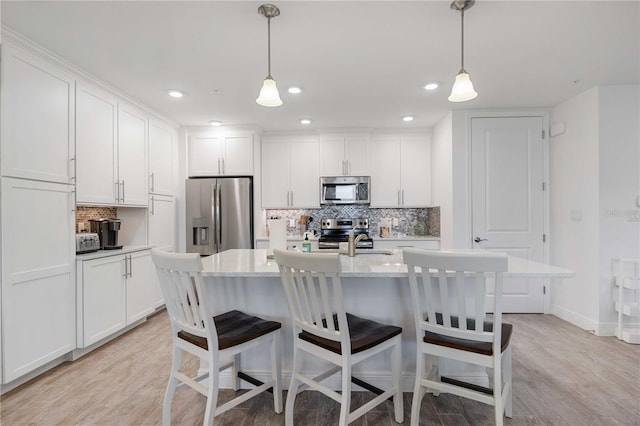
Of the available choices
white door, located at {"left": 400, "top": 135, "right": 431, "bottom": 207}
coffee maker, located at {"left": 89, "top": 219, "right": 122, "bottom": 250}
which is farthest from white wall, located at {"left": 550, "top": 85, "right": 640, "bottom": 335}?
coffee maker, located at {"left": 89, "top": 219, "right": 122, "bottom": 250}

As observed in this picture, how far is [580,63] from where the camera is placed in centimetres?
265

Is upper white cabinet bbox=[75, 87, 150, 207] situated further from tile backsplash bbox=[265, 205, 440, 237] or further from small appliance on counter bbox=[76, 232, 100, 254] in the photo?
tile backsplash bbox=[265, 205, 440, 237]

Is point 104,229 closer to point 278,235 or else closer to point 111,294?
point 111,294

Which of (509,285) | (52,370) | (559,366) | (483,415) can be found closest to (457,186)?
(509,285)

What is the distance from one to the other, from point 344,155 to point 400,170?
83 centimetres

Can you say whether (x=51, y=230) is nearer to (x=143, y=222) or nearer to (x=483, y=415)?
(x=143, y=222)

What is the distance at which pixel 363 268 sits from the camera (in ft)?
6.18

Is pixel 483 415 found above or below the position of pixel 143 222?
below

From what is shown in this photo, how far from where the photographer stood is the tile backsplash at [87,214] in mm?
3229

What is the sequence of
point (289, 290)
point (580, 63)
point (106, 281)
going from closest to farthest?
point (289, 290) → point (580, 63) → point (106, 281)

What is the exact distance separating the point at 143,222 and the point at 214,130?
5.14 ft

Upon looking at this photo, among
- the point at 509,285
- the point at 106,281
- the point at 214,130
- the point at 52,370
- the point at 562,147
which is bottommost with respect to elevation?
the point at 52,370

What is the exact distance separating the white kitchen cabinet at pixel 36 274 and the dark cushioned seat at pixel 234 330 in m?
1.30

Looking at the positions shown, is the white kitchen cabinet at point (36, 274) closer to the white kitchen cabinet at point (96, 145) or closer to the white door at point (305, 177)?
the white kitchen cabinet at point (96, 145)
